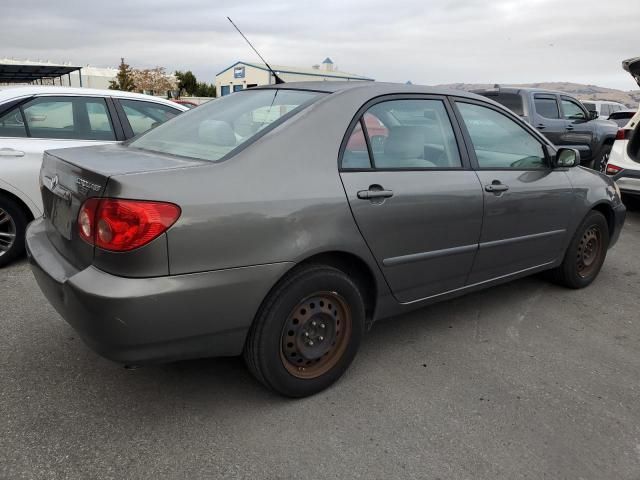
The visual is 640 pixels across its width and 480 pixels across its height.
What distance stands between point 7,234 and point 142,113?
67.9 inches

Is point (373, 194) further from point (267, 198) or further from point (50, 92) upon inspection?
point (50, 92)

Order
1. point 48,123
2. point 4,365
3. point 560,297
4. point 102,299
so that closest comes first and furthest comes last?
point 102,299, point 4,365, point 560,297, point 48,123

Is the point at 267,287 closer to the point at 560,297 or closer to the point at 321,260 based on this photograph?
the point at 321,260

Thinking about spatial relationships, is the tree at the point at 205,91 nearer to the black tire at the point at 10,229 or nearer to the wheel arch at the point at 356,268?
the black tire at the point at 10,229

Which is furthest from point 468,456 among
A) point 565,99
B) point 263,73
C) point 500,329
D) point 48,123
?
point 263,73

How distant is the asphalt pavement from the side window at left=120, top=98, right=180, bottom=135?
7.42ft

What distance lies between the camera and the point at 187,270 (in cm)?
215

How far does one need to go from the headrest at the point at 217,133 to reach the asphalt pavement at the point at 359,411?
126 cm

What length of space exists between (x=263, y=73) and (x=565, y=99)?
27675 mm

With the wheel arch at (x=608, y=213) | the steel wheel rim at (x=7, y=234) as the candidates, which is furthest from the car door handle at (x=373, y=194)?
the steel wheel rim at (x=7, y=234)

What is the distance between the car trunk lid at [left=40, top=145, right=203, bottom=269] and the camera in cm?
226

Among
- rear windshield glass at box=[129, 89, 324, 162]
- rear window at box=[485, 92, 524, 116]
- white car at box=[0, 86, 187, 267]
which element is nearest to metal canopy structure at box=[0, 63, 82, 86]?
rear window at box=[485, 92, 524, 116]

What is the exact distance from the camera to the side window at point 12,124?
4.52m

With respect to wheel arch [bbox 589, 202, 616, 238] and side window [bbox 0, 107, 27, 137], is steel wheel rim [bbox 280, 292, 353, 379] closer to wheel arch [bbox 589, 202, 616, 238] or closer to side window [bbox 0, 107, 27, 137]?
wheel arch [bbox 589, 202, 616, 238]
